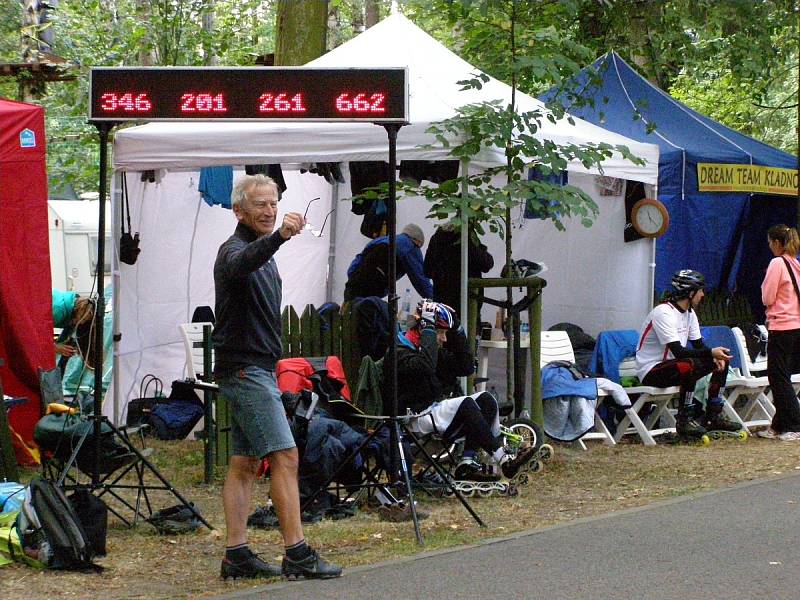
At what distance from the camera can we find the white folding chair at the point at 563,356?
35.6 feet

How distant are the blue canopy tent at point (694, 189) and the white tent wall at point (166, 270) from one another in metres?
3.55

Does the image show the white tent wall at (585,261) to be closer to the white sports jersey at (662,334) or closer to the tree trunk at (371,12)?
the white sports jersey at (662,334)

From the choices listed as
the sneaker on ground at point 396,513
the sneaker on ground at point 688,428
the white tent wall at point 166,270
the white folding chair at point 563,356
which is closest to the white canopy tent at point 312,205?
the white tent wall at point 166,270

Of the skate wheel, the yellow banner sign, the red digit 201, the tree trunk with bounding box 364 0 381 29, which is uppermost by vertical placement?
the tree trunk with bounding box 364 0 381 29

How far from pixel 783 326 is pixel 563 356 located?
6.42ft

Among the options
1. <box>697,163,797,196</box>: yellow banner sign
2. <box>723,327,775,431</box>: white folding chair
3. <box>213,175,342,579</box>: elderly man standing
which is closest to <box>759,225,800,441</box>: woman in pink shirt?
<box>723,327,775,431</box>: white folding chair

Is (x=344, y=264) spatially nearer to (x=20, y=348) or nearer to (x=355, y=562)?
(x=20, y=348)

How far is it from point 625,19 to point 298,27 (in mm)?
3423

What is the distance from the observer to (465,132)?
9445 mm

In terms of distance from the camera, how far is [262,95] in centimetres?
707

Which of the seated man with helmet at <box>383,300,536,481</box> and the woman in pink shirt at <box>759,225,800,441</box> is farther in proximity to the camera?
the woman in pink shirt at <box>759,225,800,441</box>

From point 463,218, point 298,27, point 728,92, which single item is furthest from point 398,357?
point 728,92

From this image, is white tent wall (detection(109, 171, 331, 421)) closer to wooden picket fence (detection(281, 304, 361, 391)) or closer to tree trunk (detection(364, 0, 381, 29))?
wooden picket fence (detection(281, 304, 361, 391))

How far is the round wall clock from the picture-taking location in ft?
39.9
